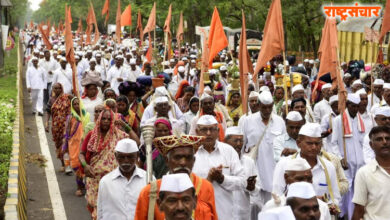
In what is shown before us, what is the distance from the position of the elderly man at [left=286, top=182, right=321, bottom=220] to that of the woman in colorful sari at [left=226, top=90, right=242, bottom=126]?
6.82m

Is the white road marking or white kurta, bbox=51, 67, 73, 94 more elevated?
white kurta, bbox=51, 67, 73, 94

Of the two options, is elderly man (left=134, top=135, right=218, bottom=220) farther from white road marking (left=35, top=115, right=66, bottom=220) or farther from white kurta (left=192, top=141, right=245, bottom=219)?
white road marking (left=35, top=115, right=66, bottom=220)

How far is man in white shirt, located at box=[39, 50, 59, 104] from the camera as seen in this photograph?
22.4 metres

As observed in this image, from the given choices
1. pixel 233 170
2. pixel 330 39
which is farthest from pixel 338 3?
pixel 233 170

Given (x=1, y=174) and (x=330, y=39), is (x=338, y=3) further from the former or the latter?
(x=1, y=174)

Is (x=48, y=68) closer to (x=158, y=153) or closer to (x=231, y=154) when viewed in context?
(x=158, y=153)

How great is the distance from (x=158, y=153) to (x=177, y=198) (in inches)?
131

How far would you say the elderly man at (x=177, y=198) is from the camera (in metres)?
4.48

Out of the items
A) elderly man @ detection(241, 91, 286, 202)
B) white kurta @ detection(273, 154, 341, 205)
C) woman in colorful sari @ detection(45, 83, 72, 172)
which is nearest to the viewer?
white kurta @ detection(273, 154, 341, 205)

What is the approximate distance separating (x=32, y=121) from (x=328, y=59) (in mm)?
11246

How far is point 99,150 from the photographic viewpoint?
337 inches

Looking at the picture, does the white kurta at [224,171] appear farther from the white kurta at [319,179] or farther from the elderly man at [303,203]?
the elderly man at [303,203]

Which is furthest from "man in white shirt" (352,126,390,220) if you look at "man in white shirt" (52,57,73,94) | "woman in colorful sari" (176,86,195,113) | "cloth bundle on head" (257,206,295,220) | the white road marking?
"man in white shirt" (52,57,73,94)

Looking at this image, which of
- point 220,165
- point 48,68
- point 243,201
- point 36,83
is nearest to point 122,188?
point 220,165
